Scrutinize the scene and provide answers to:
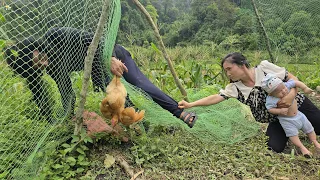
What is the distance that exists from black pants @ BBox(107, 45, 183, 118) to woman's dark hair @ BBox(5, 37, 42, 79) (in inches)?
36.3

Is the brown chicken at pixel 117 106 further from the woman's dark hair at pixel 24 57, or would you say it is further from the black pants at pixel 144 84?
the woman's dark hair at pixel 24 57

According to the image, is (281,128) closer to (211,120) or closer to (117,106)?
(211,120)

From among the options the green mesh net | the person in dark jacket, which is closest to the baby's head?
the green mesh net

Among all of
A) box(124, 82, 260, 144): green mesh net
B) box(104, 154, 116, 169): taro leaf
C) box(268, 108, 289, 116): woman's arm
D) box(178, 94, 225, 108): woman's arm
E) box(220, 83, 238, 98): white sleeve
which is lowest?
→ box(104, 154, 116, 169): taro leaf

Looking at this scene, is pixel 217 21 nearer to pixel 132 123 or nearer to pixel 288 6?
pixel 288 6

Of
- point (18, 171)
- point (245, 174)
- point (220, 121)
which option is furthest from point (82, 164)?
point (220, 121)

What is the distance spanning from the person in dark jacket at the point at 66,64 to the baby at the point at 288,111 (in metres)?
0.73

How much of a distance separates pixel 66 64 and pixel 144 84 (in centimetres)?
78

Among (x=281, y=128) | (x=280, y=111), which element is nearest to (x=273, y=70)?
(x=280, y=111)

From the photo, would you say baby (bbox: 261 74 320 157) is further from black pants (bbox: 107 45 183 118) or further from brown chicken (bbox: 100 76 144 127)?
brown chicken (bbox: 100 76 144 127)

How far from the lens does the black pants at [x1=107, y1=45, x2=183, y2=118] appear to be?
2879 millimetres

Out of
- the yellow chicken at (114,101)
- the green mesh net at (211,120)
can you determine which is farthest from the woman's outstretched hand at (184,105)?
the yellow chicken at (114,101)

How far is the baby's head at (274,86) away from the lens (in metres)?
2.62

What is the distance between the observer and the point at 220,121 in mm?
3178
